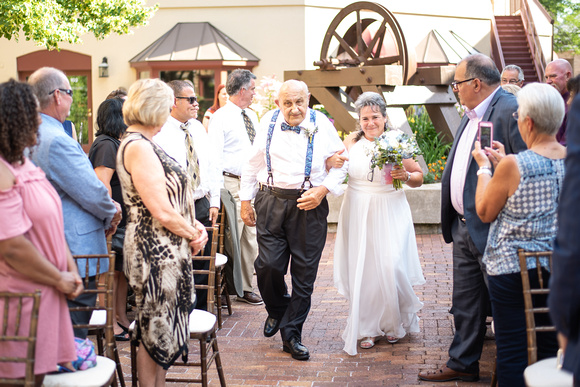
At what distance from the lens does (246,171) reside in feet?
19.1

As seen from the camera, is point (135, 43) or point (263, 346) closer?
point (263, 346)

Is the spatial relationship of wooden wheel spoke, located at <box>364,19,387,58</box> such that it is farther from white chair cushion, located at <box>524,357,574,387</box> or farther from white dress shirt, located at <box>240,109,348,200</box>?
white chair cushion, located at <box>524,357,574,387</box>

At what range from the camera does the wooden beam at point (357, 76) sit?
1112 cm

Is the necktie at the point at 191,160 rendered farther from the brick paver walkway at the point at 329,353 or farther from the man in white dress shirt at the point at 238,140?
the brick paver walkway at the point at 329,353

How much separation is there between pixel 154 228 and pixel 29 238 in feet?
2.83

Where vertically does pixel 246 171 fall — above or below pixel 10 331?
above

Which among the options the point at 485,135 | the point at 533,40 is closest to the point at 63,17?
the point at 485,135

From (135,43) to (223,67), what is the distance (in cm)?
268

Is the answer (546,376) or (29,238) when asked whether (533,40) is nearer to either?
(546,376)

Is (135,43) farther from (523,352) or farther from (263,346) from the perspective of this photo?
(523,352)

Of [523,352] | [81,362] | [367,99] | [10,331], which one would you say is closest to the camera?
[10,331]

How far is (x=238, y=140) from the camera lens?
7027 millimetres

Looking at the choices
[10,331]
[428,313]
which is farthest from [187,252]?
[428,313]

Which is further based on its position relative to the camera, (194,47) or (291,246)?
(194,47)
